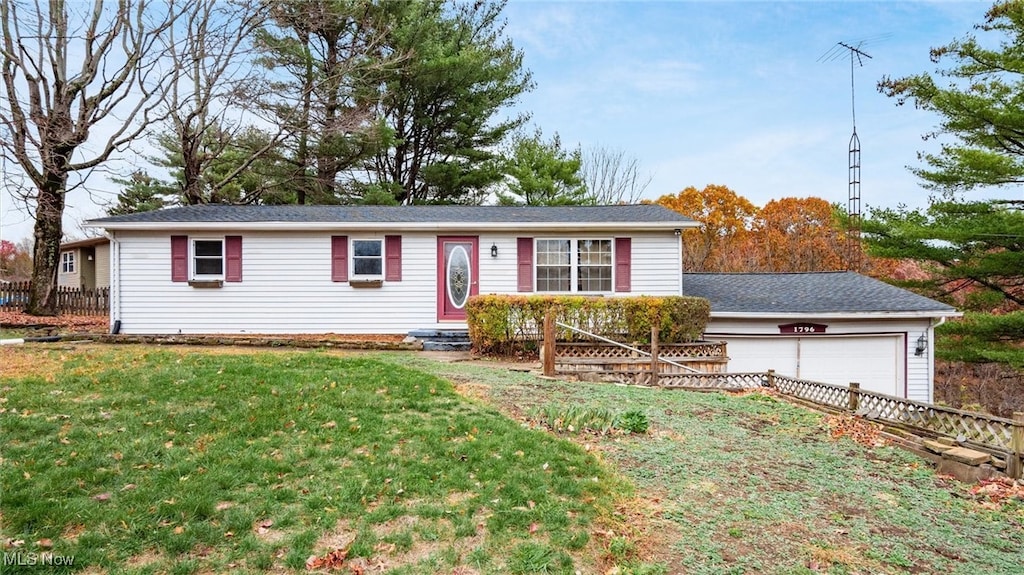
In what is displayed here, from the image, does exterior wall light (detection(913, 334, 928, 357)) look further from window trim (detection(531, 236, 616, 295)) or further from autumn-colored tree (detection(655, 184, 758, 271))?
autumn-colored tree (detection(655, 184, 758, 271))

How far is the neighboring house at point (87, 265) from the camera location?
2079 cm

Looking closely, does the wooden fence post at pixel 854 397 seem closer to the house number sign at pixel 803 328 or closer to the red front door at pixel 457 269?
the house number sign at pixel 803 328

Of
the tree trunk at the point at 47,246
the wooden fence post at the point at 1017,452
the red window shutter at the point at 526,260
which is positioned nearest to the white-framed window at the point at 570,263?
the red window shutter at the point at 526,260

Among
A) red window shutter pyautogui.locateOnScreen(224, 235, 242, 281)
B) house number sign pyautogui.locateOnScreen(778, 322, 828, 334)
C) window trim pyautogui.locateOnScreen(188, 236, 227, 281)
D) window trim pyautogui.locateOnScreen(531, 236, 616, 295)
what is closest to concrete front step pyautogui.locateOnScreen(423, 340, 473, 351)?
window trim pyautogui.locateOnScreen(531, 236, 616, 295)

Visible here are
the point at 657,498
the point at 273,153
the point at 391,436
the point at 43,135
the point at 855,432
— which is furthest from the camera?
the point at 273,153

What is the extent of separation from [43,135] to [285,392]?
13658 mm

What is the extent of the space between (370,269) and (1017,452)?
10.7 metres

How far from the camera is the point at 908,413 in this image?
17.9ft

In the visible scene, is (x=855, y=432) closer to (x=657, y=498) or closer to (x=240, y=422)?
(x=657, y=498)

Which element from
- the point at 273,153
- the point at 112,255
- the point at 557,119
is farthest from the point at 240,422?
the point at 557,119

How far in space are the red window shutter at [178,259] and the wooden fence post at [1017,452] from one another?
13.6 metres

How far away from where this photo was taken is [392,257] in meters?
11.5

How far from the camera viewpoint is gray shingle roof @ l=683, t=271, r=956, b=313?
35.9ft

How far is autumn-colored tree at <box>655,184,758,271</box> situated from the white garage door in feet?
47.4
